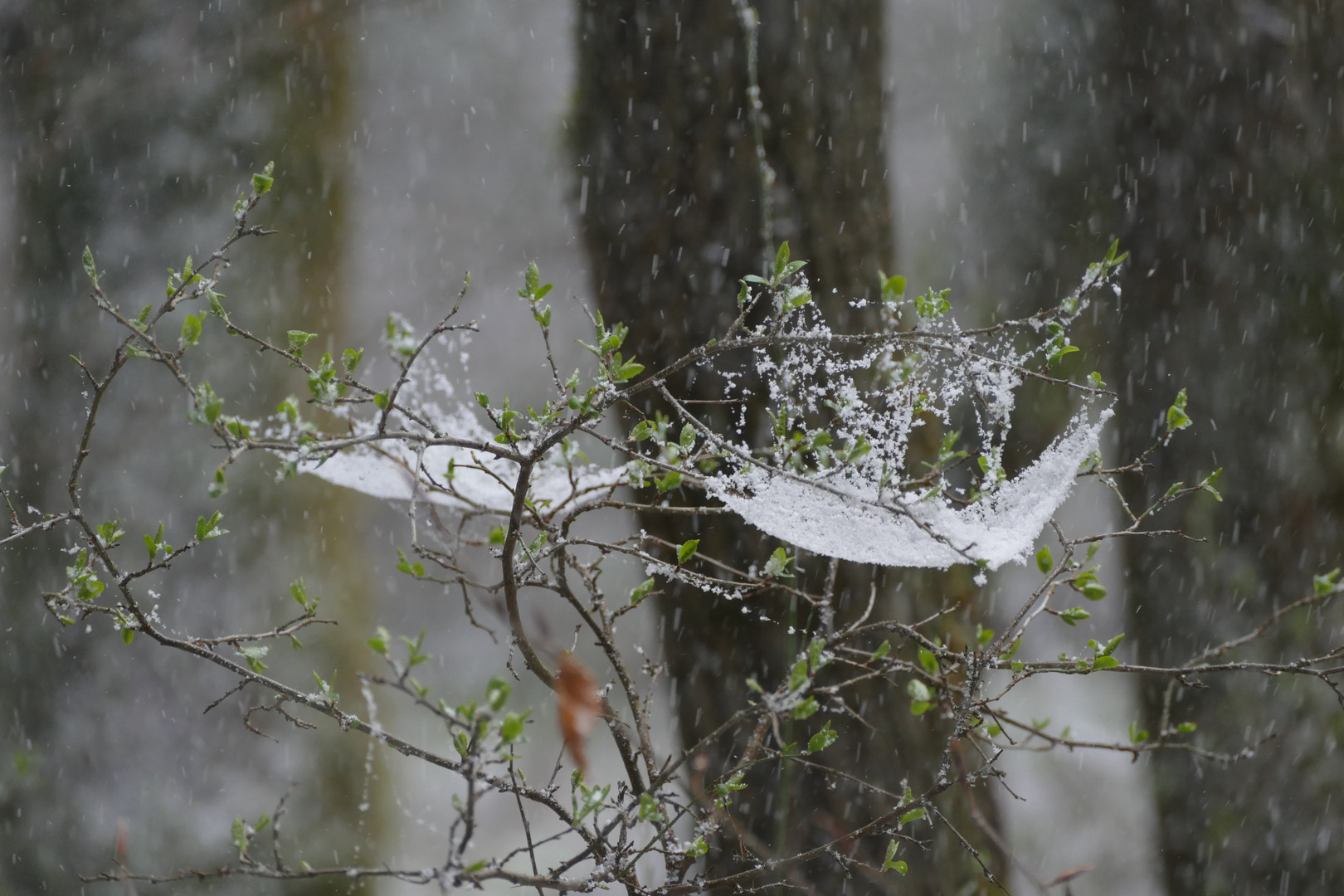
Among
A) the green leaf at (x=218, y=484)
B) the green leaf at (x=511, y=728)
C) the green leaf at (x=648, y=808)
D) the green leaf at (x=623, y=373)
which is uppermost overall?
the green leaf at (x=623, y=373)

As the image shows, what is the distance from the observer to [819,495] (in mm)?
897

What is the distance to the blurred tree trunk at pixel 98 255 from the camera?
7.59ft

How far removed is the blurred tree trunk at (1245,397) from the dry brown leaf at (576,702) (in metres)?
1.70

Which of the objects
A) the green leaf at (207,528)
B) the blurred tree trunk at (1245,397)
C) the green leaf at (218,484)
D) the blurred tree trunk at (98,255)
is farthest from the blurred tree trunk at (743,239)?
the blurred tree trunk at (98,255)

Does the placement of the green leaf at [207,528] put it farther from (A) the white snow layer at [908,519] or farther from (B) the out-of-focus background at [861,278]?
(B) the out-of-focus background at [861,278]

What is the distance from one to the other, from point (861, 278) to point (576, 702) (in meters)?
0.90

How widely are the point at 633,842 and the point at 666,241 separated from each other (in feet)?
3.08

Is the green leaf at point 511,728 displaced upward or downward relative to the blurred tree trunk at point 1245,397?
downward

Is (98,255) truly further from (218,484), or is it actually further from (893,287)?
(893,287)

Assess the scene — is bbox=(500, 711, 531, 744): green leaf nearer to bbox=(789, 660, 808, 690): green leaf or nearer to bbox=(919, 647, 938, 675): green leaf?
bbox=(789, 660, 808, 690): green leaf

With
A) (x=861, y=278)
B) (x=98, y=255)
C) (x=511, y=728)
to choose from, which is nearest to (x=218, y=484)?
(x=511, y=728)

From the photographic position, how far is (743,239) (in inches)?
48.6

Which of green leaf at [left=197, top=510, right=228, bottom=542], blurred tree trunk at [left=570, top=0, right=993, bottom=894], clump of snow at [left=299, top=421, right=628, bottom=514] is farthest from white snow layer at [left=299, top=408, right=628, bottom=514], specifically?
green leaf at [left=197, top=510, right=228, bottom=542]

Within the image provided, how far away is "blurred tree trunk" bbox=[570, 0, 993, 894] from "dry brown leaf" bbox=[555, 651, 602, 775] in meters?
0.56
